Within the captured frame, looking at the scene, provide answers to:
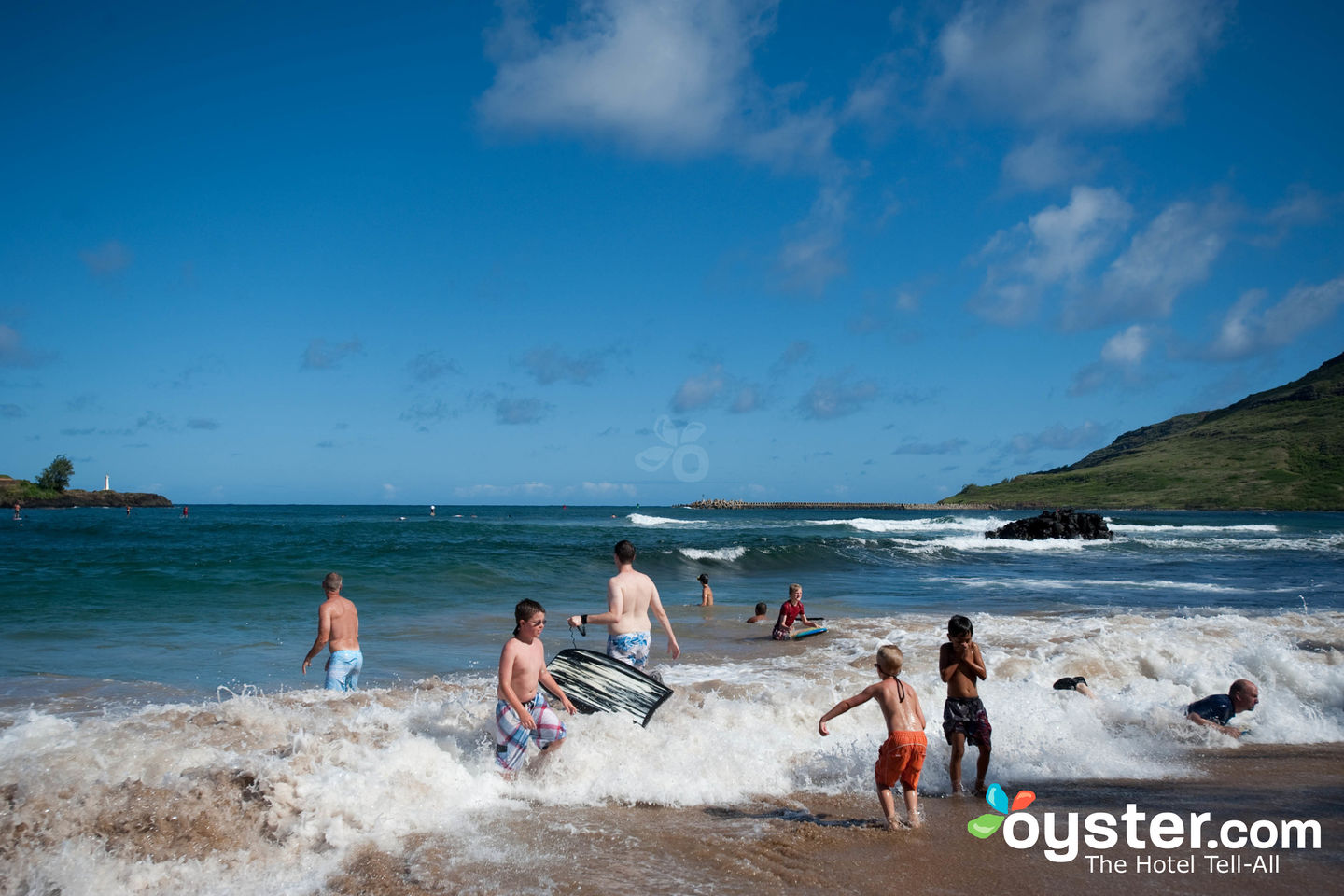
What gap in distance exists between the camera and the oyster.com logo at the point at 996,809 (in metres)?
5.47

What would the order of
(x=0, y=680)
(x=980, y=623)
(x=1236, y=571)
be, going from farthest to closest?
(x=1236, y=571), (x=980, y=623), (x=0, y=680)

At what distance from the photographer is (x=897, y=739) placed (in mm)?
5473

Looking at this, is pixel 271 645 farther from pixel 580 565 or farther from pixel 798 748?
pixel 580 565

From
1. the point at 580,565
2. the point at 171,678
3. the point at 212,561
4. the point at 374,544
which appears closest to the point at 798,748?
the point at 171,678

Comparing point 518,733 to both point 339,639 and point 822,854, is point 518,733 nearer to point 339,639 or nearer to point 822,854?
point 822,854

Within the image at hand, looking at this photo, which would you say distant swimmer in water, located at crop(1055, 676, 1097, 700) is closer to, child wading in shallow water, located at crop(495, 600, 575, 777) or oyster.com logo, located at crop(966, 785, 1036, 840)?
oyster.com logo, located at crop(966, 785, 1036, 840)

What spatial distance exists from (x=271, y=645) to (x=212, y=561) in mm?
14738

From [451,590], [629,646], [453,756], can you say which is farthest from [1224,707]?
[451,590]

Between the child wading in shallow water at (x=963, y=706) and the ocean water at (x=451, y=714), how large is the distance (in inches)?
12.0

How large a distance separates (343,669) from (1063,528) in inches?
2017

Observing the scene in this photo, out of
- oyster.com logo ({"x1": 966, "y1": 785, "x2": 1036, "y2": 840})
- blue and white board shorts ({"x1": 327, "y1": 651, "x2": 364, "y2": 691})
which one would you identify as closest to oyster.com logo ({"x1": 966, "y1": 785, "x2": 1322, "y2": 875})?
oyster.com logo ({"x1": 966, "y1": 785, "x2": 1036, "y2": 840})

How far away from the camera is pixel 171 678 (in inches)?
411

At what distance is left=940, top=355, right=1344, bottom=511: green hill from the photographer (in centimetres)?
12144

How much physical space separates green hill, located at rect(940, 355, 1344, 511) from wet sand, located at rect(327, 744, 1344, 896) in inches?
5157
